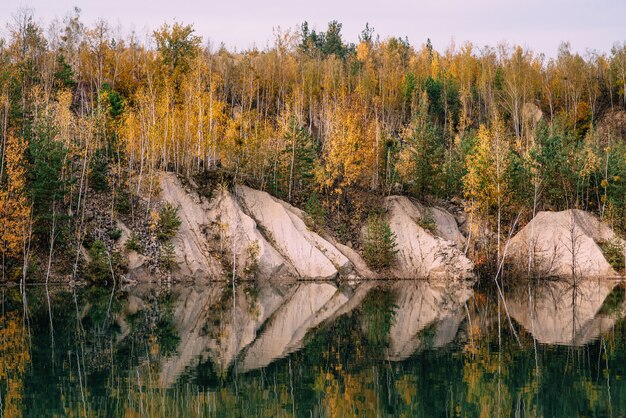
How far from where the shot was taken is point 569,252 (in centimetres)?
6016

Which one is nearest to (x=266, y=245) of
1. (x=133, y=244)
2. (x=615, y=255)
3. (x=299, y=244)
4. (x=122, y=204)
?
(x=299, y=244)

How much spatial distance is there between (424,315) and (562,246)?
3001 cm

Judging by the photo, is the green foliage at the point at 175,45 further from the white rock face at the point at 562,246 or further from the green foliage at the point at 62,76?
the white rock face at the point at 562,246

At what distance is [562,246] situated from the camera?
60.2m

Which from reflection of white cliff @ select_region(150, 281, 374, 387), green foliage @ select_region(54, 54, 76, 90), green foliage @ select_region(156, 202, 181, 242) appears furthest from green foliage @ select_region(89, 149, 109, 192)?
green foliage @ select_region(54, 54, 76, 90)

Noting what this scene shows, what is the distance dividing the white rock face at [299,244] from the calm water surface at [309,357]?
1330cm

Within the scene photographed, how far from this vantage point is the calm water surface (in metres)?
17.5

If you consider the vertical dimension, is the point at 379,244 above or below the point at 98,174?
below

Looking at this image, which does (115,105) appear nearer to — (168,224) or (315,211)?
(168,224)

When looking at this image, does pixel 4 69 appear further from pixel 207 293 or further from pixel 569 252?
pixel 569 252

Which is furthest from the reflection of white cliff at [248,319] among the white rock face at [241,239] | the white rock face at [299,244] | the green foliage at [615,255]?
the green foliage at [615,255]

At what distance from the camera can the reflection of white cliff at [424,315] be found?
87.9ft

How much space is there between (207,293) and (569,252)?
109 feet

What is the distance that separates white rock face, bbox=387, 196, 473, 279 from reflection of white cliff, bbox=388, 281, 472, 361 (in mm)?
2045
